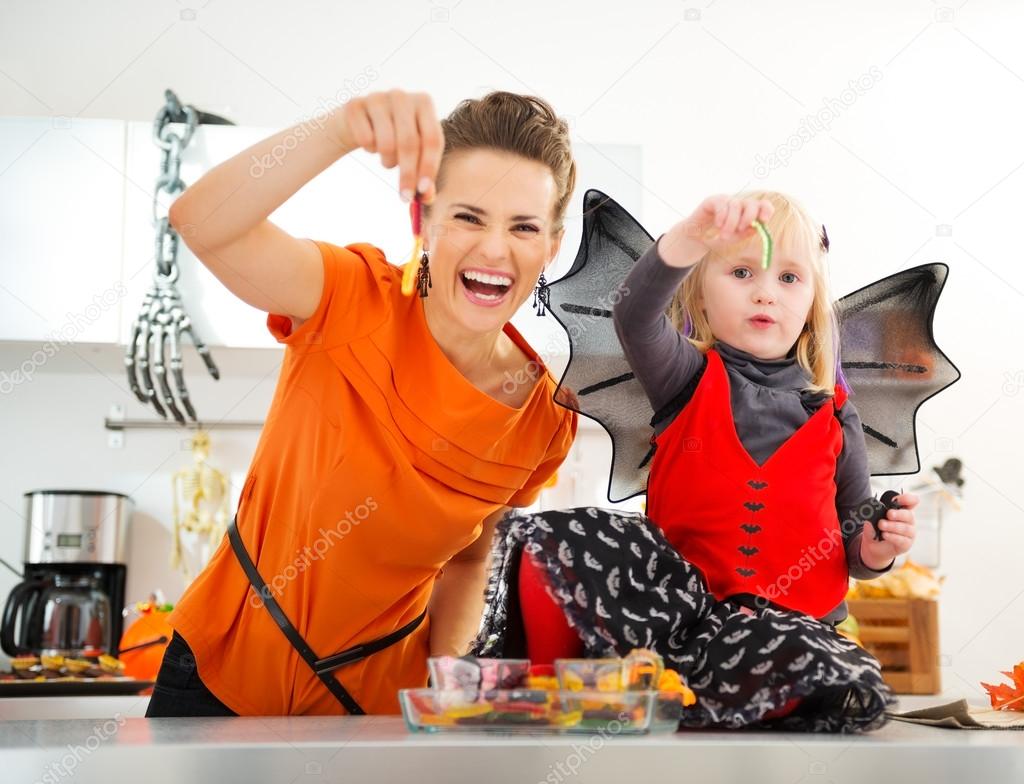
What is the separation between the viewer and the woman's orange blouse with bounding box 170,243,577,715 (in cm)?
105

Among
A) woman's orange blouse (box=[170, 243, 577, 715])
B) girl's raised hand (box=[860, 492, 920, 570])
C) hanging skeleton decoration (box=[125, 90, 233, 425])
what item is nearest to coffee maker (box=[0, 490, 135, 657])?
hanging skeleton decoration (box=[125, 90, 233, 425])

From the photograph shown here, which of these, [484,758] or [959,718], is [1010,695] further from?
[484,758]

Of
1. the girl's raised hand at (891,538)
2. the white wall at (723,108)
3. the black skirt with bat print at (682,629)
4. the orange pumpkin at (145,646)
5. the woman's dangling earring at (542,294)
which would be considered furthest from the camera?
the white wall at (723,108)

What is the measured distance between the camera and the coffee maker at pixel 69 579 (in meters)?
2.51

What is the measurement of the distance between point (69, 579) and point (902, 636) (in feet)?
6.52

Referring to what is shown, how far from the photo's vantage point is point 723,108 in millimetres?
3062

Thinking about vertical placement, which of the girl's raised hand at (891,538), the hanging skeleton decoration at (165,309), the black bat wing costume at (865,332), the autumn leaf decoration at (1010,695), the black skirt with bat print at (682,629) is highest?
the hanging skeleton decoration at (165,309)

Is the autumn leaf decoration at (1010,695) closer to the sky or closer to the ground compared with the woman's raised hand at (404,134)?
closer to the ground

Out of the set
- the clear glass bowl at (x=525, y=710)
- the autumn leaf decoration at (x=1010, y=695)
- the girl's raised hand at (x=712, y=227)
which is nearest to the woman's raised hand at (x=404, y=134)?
the girl's raised hand at (x=712, y=227)

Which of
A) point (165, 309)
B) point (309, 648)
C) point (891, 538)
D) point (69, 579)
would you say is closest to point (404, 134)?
point (891, 538)

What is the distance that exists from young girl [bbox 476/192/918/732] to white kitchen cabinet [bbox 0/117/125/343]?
1.92 meters

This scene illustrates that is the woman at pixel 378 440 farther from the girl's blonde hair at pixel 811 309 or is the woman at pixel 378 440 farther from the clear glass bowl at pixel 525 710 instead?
the clear glass bowl at pixel 525 710

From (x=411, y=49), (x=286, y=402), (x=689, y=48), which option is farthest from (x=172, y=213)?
(x=689, y=48)

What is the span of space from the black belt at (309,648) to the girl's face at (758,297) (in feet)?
1.62
